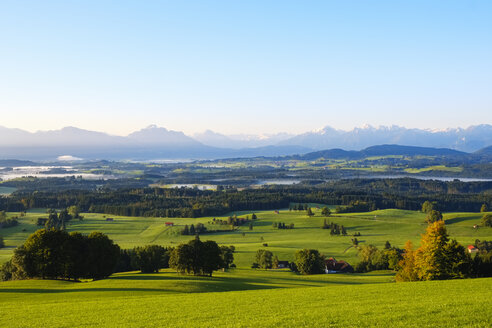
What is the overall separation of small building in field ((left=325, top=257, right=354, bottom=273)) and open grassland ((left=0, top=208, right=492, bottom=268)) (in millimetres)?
6941

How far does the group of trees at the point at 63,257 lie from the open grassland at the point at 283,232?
37.7m

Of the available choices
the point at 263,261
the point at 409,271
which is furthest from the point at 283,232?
the point at 409,271

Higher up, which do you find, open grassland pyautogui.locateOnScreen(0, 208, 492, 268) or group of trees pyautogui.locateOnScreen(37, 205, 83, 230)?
group of trees pyautogui.locateOnScreen(37, 205, 83, 230)

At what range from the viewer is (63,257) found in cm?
5906

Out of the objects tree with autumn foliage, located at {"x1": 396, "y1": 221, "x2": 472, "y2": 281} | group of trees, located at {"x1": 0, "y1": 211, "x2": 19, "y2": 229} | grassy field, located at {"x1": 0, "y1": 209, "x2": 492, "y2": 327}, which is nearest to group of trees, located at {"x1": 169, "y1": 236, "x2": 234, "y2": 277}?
grassy field, located at {"x1": 0, "y1": 209, "x2": 492, "y2": 327}

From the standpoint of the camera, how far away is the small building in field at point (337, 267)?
88188mm

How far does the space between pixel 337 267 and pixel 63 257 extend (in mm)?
58711

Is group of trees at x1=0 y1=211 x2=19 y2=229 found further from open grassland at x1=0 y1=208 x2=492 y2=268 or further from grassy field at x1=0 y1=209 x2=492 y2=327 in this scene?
grassy field at x1=0 y1=209 x2=492 y2=327

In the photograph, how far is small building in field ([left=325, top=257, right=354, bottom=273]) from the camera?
8819 cm

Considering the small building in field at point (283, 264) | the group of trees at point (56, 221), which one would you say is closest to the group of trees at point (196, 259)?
the small building in field at point (283, 264)

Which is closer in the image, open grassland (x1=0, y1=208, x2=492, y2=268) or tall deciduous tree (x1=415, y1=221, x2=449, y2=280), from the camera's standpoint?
tall deciduous tree (x1=415, y1=221, x2=449, y2=280)

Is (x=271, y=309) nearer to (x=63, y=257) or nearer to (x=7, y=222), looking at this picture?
(x=63, y=257)

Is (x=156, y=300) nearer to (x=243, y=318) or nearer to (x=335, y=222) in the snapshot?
(x=243, y=318)

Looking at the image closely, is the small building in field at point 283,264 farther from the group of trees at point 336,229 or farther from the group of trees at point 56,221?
the group of trees at point 56,221
